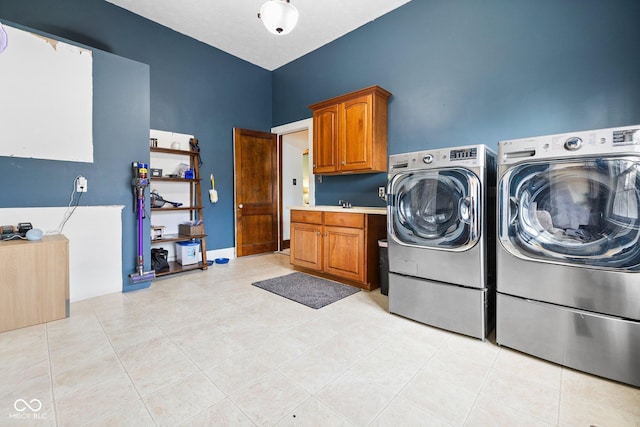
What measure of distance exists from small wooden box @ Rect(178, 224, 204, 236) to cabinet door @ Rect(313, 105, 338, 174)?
181cm

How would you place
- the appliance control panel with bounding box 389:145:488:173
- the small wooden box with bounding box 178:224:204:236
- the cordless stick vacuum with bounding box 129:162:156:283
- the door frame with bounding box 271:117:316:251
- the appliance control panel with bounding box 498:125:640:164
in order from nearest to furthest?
the appliance control panel with bounding box 498:125:640:164, the appliance control panel with bounding box 389:145:488:173, the cordless stick vacuum with bounding box 129:162:156:283, the small wooden box with bounding box 178:224:204:236, the door frame with bounding box 271:117:316:251

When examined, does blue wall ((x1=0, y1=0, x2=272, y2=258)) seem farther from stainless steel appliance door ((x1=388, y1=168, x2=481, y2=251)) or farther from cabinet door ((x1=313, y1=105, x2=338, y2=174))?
stainless steel appliance door ((x1=388, y1=168, x2=481, y2=251))

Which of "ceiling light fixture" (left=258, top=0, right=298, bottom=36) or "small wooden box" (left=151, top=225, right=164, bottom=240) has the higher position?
"ceiling light fixture" (left=258, top=0, right=298, bottom=36)

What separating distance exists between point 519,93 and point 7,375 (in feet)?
14.1

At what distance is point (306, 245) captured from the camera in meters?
3.75

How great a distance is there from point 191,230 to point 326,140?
2210mm

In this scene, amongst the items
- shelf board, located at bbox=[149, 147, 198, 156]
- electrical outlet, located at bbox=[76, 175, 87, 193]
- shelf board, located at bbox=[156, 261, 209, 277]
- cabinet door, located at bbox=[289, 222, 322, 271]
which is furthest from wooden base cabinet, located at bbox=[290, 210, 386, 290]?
electrical outlet, located at bbox=[76, 175, 87, 193]

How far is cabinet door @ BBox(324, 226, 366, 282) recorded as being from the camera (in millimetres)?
3139

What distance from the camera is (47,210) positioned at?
2658 millimetres

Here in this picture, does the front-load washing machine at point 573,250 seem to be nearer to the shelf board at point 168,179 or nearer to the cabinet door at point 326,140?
the cabinet door at point 326,140

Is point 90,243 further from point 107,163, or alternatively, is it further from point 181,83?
point 181,83

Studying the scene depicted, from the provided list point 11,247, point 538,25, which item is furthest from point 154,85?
point 538,25

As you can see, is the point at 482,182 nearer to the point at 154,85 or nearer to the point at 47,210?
the point at 47,210

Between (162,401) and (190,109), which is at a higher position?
(190,109)
